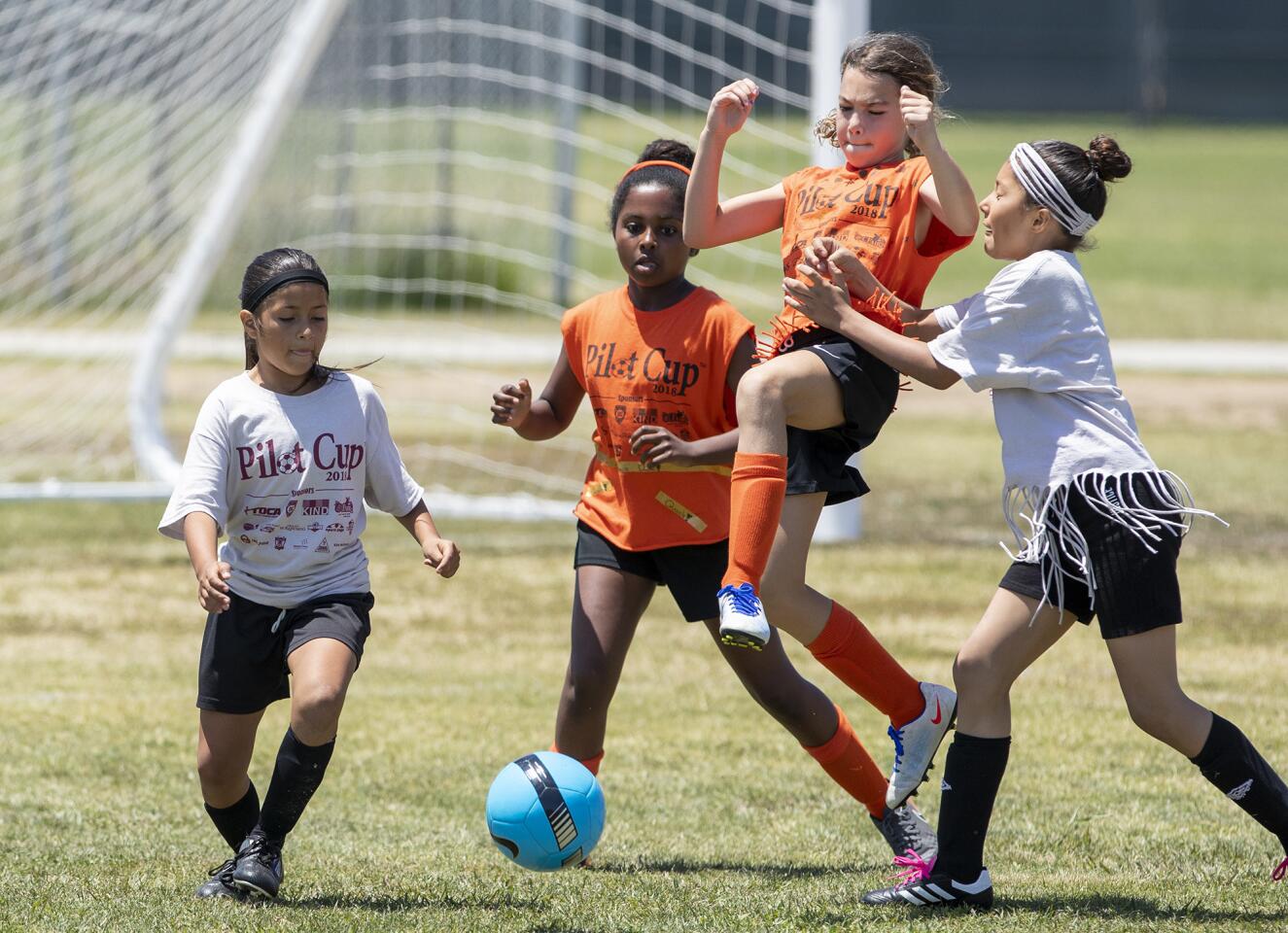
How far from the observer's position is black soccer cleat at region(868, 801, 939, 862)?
189 inches

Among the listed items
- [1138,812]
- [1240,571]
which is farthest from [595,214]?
[1138,812]

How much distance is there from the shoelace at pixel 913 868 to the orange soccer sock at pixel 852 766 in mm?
316

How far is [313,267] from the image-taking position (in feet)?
14.7

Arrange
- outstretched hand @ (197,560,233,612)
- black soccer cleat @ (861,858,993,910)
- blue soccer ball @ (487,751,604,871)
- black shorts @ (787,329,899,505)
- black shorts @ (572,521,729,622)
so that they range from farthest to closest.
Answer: black shorts @ (572,521,729,622) < black shorts @ (787,329,899,505) < blue soccer ball @ (487,751,604,871) < black soccer cleat @ (861,858,993,910) < outstretched hand @ (197,560,233,612)

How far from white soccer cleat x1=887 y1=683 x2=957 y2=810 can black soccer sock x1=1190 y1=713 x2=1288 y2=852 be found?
0.72m

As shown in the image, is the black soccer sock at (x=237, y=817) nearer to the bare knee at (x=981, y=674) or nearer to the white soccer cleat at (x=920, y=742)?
the white soccer cleat at (x=920, y=742)

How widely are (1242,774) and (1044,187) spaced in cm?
143

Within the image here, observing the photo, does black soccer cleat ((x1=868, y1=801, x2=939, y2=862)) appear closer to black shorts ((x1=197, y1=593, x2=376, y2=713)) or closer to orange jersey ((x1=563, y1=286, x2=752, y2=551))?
orange jersey ((x1=563, y1=286, x2=752, y2=551))

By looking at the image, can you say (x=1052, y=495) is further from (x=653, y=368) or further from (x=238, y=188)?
(x=238, y=188)

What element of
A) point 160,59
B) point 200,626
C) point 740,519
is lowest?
point 200,626

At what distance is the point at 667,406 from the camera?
4.87m

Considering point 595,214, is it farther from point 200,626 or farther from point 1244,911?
point 1244,911

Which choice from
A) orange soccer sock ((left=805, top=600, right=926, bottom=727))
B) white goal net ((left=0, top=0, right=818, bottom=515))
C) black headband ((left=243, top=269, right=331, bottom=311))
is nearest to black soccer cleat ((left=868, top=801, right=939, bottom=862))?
orange soccer sock ((left=805, top=600, right=926, bottom=727))

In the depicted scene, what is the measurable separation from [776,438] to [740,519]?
0.22 m
